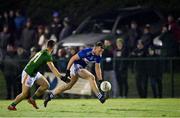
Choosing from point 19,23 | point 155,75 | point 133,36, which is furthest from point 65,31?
point 155,75

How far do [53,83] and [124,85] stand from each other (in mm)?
2472

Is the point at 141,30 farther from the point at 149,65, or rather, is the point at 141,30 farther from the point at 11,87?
the point at 11,87

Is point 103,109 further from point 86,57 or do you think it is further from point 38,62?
point 38,62

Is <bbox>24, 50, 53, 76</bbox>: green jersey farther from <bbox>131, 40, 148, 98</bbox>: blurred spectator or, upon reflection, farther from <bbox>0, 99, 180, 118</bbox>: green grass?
<bbox>131, 40, 148, 98</bbox>: blurred spectator

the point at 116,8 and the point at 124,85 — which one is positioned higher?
the point at 116,8

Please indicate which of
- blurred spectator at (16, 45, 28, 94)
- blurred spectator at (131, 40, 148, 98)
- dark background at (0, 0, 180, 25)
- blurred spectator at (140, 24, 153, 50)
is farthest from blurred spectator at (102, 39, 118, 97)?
dark background at (0, 0, 180, 25)

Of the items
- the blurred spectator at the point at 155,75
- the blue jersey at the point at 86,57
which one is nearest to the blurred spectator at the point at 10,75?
the blurred spectator at the point at 155,75

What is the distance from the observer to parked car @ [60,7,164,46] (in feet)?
109

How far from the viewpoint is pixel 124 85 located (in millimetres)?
30234

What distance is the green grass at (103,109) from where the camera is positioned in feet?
70.5

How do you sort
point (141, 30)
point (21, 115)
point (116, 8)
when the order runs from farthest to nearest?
point (116, 8) < point (141, 30) < point (21, 115)

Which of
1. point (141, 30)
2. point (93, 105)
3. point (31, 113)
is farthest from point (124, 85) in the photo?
point (31, 113)

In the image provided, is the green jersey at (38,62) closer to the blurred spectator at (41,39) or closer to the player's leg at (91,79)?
the player's leg at (91,79)

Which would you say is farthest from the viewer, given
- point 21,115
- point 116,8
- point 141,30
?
point 116,8
